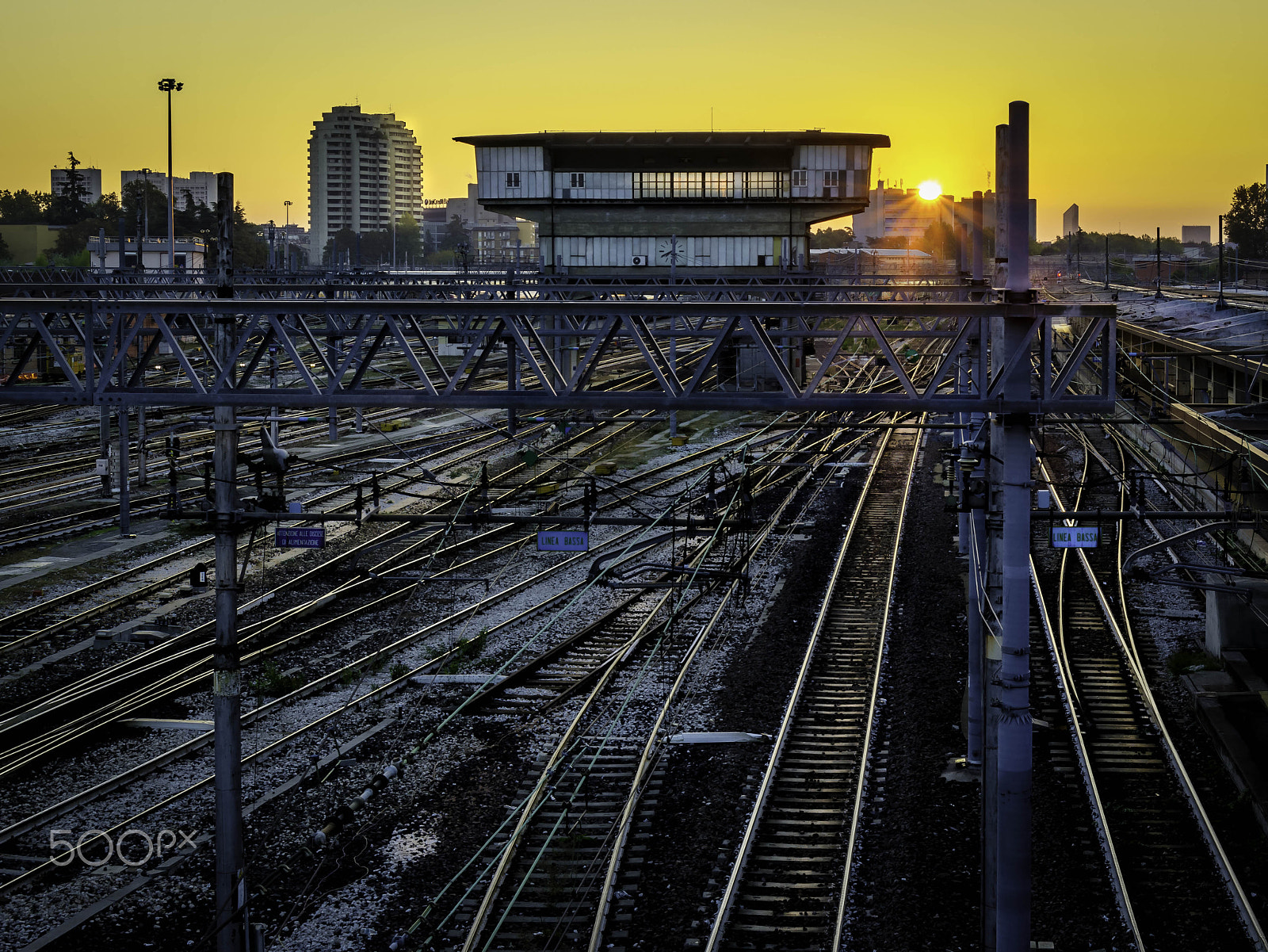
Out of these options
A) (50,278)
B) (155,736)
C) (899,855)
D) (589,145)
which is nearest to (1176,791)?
(899,855)

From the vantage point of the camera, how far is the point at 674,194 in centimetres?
4794

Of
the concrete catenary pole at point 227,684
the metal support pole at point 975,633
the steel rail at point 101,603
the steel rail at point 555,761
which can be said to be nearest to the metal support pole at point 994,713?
the metal support pole at point 975,633

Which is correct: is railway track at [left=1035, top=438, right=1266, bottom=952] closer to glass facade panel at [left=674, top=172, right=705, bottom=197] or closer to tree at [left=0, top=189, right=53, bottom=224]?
glass facade panel at [left=674, top=172, right=705, bottom=197]

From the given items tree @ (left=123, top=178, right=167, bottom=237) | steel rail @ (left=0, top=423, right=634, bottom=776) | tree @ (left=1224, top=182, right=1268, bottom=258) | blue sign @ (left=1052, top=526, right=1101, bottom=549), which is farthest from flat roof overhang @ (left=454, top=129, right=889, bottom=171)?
tree @ (left=1224, top=182, right=1268, bottom=258)

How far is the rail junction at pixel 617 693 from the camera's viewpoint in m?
9.42

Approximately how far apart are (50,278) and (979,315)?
44457 mm

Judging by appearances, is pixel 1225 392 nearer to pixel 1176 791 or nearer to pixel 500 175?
pixel 500 175

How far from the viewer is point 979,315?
8.45 meters

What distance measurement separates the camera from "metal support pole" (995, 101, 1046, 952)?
8.71 m

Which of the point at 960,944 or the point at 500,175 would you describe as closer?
the point at 960,944

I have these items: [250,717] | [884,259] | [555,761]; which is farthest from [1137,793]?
[884,259]

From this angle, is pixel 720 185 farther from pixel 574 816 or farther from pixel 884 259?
pixel 574 816

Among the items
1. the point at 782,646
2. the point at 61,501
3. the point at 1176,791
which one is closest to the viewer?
the point at 1176,791

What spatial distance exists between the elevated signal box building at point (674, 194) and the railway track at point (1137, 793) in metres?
29.2
